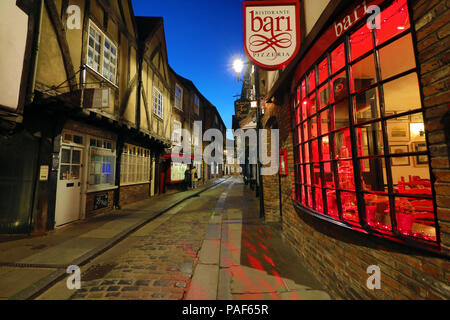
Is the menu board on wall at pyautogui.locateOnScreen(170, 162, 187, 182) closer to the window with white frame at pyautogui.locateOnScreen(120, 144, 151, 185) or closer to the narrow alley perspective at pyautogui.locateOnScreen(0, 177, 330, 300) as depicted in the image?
the window with white frame at pyautogui.locateOnScreen(120, 144, 151, 185)

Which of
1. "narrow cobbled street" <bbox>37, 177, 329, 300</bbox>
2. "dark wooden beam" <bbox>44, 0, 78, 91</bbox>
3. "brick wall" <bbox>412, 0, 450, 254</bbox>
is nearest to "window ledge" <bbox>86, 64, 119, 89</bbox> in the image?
"dark wooden beam" <bbox>44, 0, 78, 91</bbox>

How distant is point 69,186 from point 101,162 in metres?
1.61

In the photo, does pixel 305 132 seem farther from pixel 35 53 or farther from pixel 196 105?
pixel 196 105

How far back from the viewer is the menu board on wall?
1348 cm

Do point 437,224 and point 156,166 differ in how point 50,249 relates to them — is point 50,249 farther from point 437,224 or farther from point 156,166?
point 156,166

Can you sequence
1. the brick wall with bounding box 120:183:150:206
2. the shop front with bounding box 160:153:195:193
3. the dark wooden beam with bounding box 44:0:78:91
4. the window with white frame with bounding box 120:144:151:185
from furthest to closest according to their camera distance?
the shop front with bounding box 160:153:195:193, the window with white frame with bounding box 120:144:151:185, the brick wall with bounding box 120:183:150:206, the dark wooden beam with bounding box 44:0:78:91

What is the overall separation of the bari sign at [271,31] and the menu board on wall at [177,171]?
11.4 meters

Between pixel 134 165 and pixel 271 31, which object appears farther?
pixel 134 165

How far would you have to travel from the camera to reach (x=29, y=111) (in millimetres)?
4555

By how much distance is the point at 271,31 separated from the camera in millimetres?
3082

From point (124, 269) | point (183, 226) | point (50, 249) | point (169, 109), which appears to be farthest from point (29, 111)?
point (169, 109)

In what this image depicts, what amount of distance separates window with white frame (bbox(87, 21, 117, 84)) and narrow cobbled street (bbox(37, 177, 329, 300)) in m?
5.88

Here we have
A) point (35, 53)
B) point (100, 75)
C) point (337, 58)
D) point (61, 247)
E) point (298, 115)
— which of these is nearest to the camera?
point (337, 58)

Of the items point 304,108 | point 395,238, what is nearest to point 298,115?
point 304,108
